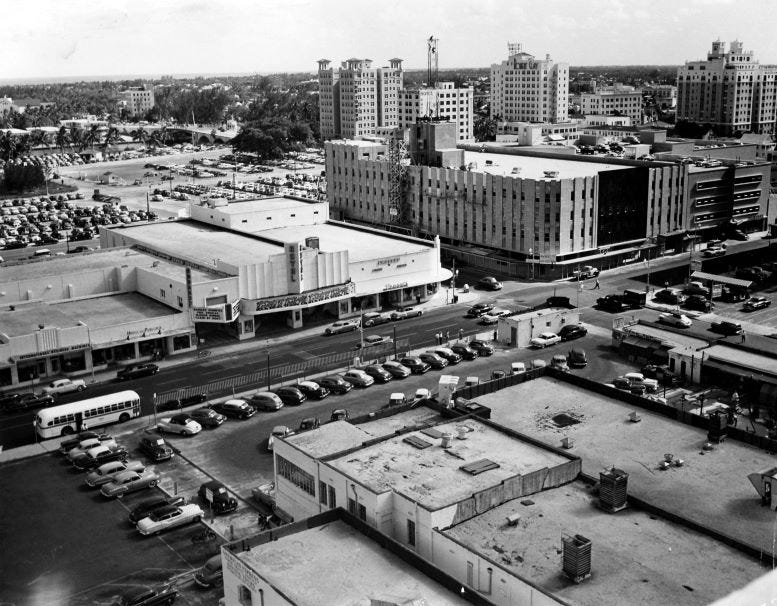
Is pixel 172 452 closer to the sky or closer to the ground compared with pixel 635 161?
closer to the ground

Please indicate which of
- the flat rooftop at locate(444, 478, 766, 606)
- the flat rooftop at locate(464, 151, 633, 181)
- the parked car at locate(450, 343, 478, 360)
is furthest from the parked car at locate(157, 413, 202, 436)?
the flat rooftop at locate(464, 151, 633, 181)

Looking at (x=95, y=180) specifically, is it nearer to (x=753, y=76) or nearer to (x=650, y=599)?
(x=753, y=76)

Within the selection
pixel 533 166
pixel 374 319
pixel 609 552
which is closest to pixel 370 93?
pixel 533 166

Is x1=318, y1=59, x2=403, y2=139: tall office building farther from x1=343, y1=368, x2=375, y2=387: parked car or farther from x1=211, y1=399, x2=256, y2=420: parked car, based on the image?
x1=211, y1=399, x2=256, y2=420: parked car

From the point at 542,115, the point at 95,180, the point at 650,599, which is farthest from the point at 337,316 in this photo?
the point at 542,115

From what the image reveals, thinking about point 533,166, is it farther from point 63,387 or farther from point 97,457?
point 97,457

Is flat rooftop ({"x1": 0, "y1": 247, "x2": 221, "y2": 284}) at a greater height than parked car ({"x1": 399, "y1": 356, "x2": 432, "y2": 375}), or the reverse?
flat rooftop ({"x1": 0, "y1": 247, "x2": 221, "y2": 284})
